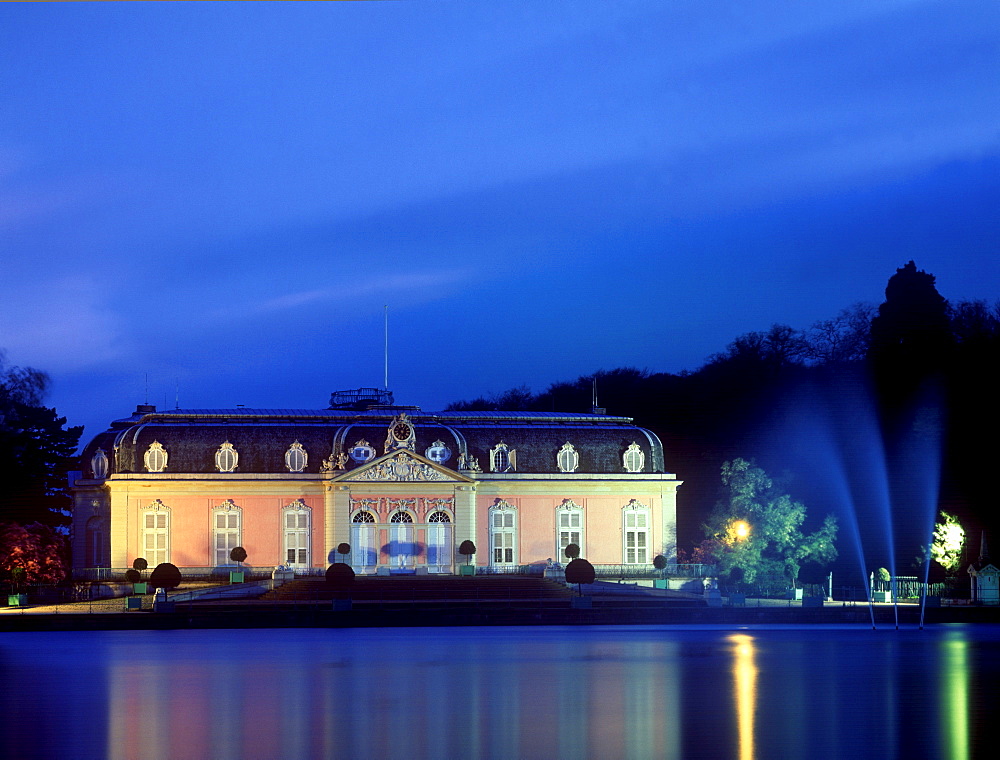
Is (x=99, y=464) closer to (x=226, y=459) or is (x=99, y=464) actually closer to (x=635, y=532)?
(x=226, y=459)

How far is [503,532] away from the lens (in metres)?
62.5

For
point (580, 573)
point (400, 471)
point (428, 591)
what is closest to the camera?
point (428, 591)

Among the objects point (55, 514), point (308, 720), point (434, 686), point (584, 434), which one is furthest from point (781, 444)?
point (308, 720)

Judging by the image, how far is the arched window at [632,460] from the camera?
6325 centimetres

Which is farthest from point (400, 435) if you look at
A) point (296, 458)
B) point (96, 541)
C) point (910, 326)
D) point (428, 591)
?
point (910, 326)

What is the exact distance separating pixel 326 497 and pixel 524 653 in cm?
2987

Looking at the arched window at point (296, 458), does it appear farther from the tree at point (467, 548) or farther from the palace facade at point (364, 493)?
the tree at point (467, 548)

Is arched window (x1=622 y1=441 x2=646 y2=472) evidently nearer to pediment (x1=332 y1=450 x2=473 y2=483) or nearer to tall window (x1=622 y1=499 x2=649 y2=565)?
tall window (x1=622 y1=499 x2=649 y2=565)

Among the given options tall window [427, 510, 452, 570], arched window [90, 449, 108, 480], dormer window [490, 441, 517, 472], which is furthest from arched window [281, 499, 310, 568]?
dormer window [490, 441, 517, 472]

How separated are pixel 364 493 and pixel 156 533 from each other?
8.79m

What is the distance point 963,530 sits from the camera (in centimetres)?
5594

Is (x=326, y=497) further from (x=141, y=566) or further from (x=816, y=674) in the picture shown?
(x=816, y=674)

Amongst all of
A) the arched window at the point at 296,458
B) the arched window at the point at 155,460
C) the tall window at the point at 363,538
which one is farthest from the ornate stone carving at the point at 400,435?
the arched window at the point at 155,460

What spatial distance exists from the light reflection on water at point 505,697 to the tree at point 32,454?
27325mm
